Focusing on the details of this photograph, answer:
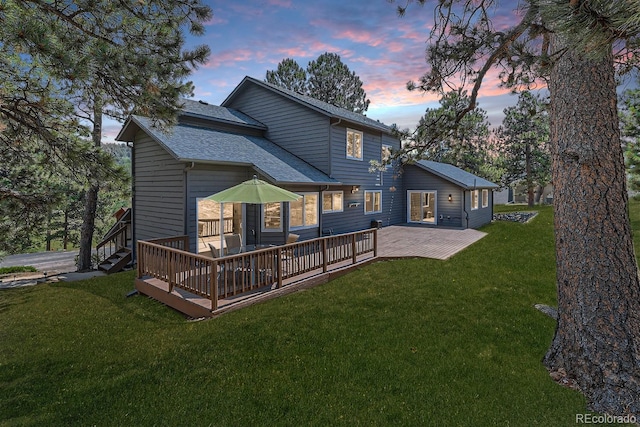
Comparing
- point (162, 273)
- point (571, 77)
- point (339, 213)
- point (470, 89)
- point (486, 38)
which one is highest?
point (486, 38)

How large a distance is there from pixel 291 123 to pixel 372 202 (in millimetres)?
6322

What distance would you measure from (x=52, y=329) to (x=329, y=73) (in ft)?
108

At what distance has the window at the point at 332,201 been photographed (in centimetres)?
1407

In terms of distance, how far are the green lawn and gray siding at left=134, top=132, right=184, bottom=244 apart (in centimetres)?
337

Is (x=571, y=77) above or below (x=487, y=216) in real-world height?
above

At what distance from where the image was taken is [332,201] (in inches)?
570

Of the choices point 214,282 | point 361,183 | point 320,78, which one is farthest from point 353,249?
point 320,78

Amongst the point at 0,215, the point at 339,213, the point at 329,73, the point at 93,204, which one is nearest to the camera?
the point at 0,215

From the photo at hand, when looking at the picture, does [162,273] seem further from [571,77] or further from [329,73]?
[329,73]

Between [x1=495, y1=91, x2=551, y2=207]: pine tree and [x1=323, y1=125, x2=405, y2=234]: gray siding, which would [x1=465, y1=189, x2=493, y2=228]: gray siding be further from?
[x1=495, y1=91, x2=551, y2=207]: pine tree

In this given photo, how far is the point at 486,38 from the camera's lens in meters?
5.80

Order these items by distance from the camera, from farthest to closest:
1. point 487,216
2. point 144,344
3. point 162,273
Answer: point 487,216 < point 162,273 < point 144,344

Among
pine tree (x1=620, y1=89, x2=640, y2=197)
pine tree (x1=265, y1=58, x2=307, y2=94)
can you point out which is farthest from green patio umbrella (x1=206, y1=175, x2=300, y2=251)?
pine tree (x1=265, y1=58, x2=307, y2=94)

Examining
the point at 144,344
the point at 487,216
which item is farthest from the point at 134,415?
the point at 487,216
